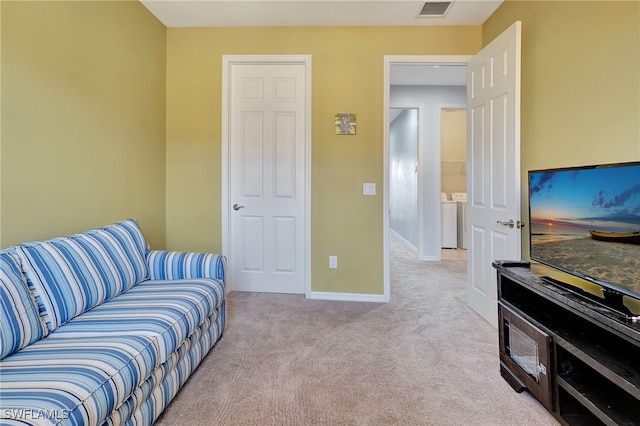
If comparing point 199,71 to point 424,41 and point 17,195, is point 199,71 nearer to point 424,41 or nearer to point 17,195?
point 17,195

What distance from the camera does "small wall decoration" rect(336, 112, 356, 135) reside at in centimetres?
301

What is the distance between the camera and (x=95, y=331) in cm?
133

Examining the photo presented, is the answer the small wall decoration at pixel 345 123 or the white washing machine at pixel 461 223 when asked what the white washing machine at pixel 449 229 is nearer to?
the white washing machine at pixel 461 223

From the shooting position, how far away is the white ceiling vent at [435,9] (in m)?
2.61

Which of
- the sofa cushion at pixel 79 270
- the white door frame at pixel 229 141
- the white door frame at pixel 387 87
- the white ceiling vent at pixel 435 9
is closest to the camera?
the sofa cushion at pixel 79 270

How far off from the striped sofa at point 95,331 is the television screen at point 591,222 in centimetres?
189

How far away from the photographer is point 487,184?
2.47 meters

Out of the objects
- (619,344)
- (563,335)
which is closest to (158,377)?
(563,335)

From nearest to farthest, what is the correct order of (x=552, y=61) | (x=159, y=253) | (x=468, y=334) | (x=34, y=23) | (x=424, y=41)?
(x=34, y=23)
(x=552, y=61)
(x=159, y=253)
(x=468, y=334)
(x=424, y=41)

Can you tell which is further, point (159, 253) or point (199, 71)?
point (199, 71)

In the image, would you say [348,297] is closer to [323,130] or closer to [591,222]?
[323,130]

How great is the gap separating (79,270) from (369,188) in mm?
2328

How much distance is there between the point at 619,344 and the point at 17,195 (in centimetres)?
298

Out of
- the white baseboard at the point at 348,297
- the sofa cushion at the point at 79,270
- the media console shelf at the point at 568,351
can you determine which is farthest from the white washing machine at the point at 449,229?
the sofa cushion at the point at 79,270
